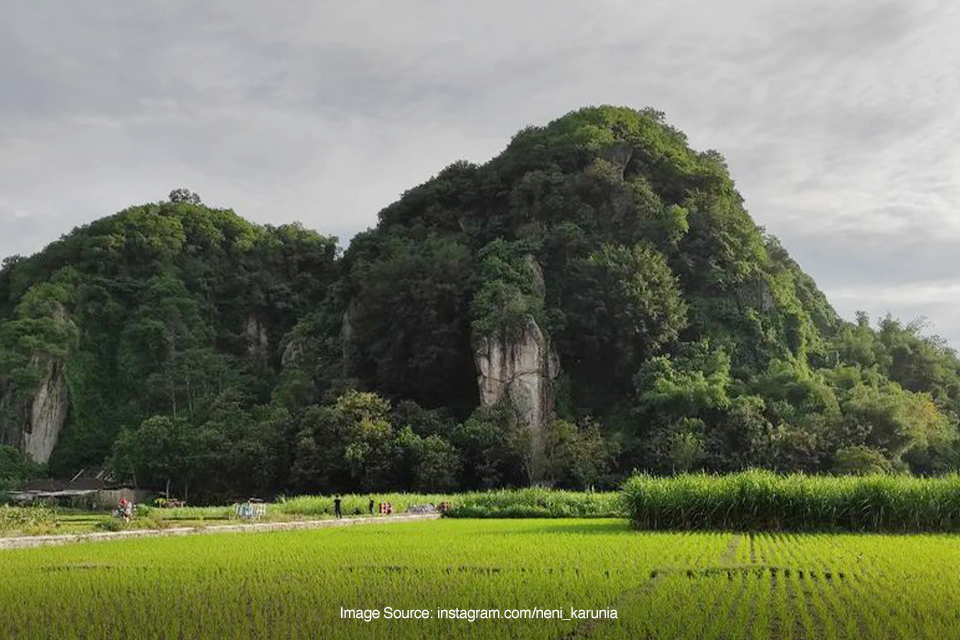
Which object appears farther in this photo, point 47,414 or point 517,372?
point 47,414

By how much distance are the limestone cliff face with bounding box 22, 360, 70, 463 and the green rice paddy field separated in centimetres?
4418

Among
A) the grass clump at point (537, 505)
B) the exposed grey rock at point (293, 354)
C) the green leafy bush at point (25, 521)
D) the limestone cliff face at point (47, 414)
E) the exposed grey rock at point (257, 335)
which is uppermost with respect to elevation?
the exposed grey rock at point (257, 335)

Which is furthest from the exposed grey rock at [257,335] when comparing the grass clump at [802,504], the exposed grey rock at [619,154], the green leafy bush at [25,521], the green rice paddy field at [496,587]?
the grass clump at [802,504]

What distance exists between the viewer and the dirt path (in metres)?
22.8

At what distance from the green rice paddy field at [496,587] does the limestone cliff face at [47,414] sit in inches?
1739

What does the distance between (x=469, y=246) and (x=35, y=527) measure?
39.7m

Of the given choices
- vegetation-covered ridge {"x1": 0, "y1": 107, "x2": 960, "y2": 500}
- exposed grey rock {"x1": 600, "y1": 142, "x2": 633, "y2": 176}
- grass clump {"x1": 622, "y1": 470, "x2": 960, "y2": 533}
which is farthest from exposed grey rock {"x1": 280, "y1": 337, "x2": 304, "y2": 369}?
grass clump {"x1": 622, "y1": 470, "x2": 960, "y2": 533}

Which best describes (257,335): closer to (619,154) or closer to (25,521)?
(619,154)

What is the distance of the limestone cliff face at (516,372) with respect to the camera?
5134 cm

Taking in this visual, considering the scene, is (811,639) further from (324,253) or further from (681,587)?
(324,253)

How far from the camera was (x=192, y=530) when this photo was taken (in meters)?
27.2

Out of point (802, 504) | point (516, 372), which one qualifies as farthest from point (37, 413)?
point (802, 504)

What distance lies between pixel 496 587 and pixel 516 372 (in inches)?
1512

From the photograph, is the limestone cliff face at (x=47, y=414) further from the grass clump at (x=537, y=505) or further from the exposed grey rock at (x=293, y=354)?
the grass clump at (x=537, y=505)
